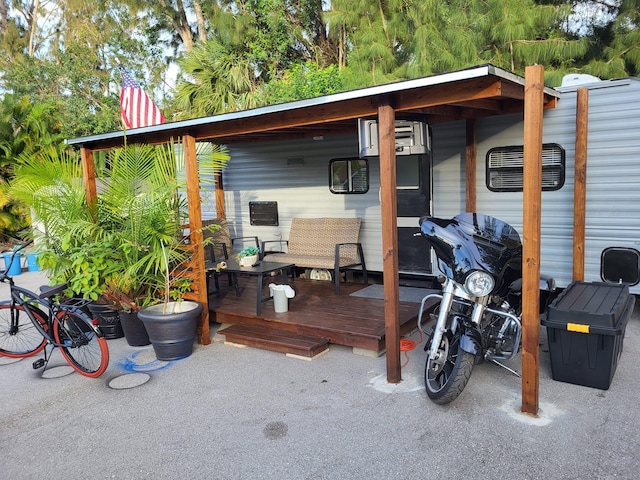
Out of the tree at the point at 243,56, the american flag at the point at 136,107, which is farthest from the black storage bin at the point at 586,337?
the tree at the point at 243,56

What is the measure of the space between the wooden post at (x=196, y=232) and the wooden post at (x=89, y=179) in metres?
1.14

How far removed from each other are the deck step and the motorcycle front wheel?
1177 mm

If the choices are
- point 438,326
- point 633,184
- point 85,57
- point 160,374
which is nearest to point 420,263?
point 633,184

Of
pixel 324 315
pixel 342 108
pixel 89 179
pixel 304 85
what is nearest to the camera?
pixel 342 108

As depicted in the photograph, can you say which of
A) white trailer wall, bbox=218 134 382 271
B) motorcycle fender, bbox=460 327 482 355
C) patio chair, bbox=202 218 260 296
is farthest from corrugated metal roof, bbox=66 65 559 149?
patio chair, bbox=202 218 260 296

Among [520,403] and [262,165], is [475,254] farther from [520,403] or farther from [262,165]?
[262,165]

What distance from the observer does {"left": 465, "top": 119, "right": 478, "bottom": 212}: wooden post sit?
5152 millimetres

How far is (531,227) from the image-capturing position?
2.96m

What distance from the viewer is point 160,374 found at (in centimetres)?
410

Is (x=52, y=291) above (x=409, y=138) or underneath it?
underneath

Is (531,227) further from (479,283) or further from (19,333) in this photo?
(19,333)

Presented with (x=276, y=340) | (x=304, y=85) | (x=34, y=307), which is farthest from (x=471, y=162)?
(x=304, y=85)

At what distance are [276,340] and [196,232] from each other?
1.26 m

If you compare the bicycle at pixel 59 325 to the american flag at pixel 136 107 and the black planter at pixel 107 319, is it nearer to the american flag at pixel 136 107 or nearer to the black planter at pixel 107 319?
the black planter at pixel 107 319
